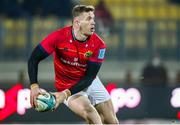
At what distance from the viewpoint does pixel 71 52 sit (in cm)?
855

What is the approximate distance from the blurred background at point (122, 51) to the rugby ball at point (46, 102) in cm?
617

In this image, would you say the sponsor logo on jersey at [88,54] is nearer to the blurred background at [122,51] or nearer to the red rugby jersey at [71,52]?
the red rugby jersey at [71,52]

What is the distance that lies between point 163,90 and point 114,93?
3.59 feet

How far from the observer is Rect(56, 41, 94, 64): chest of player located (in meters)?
8.52

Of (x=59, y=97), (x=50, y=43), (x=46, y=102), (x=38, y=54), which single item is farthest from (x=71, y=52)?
(x=46, y=102)

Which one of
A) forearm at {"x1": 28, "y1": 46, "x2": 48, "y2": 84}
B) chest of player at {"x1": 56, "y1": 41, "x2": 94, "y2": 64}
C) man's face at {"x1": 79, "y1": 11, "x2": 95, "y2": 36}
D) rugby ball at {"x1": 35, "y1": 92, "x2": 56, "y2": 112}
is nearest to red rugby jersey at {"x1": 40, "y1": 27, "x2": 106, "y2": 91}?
chest of player at {"x1": 56, "y1": 41, "x2": 94, "y2": 64}

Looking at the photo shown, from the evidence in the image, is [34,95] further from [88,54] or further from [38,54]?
[88,54]

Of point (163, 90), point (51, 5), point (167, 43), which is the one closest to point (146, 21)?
point (167, 43)

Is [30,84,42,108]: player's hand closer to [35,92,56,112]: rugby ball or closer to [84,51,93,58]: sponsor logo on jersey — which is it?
[35,92,56,112]: rugby ball

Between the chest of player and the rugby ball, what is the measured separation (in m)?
0.85

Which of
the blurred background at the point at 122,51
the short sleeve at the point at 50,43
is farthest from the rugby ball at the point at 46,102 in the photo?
the blurred background at the point at 122,51

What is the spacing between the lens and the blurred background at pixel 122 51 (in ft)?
48.1

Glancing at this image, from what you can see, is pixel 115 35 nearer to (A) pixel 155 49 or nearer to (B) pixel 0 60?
(A) pixel 155 49

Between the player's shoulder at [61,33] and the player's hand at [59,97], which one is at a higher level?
the player's shoulder at [61,33]
